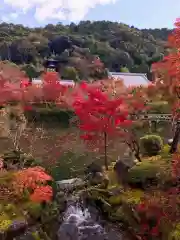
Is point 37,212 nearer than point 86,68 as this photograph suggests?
Yes

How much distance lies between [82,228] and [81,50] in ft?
114

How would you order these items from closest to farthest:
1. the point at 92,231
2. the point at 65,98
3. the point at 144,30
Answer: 1. the point at 92,231
2. the point at 65,98
3. the point at 144,30

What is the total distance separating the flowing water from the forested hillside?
24.4 metres

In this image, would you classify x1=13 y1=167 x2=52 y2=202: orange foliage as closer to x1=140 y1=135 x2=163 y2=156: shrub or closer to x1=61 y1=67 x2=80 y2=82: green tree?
x1=140 y1=135 x2=163 y2=156: shrub

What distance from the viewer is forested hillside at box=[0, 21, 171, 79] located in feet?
117

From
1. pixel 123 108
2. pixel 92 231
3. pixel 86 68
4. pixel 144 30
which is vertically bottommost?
pixel 92 231

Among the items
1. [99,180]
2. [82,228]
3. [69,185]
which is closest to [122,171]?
[99,180]

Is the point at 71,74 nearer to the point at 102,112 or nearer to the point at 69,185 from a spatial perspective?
the point at 102,112

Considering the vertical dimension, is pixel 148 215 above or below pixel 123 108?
below

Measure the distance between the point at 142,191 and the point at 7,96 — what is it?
1134 cm

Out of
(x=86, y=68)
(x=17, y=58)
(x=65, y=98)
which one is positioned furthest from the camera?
(x=17, y=58)

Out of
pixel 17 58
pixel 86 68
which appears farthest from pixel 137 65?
pixel 17 58

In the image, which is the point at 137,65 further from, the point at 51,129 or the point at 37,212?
the point at 37,212

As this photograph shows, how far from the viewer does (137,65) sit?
4025 centimetres
